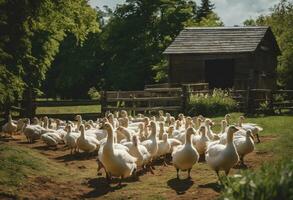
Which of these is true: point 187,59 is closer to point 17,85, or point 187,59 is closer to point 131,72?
point 131,72

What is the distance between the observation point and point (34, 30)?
73.4 ft

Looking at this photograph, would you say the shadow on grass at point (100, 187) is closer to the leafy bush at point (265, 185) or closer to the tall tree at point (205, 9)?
the leafy bush at point (265, 185)

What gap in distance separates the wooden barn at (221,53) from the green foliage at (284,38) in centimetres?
699

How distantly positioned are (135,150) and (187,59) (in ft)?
74.7

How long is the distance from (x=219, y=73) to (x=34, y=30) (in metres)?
21.1

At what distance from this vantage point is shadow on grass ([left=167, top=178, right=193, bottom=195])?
10.3 metres

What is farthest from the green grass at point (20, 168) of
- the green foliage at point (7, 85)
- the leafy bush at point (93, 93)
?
the leafy bush at point (93, 93)

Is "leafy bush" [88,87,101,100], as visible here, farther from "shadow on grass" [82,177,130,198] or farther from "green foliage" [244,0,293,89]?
"shadow on grass" [82,177,130,198]

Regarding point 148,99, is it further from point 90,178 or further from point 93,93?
point 93,93

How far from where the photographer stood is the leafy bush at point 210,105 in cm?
2505

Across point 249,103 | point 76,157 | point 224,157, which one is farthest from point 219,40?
point 224,157

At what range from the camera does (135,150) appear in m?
11.9

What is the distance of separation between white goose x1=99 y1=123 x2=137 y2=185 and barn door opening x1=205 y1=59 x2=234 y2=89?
1130 inches

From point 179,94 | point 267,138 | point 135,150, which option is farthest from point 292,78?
point 135,150
